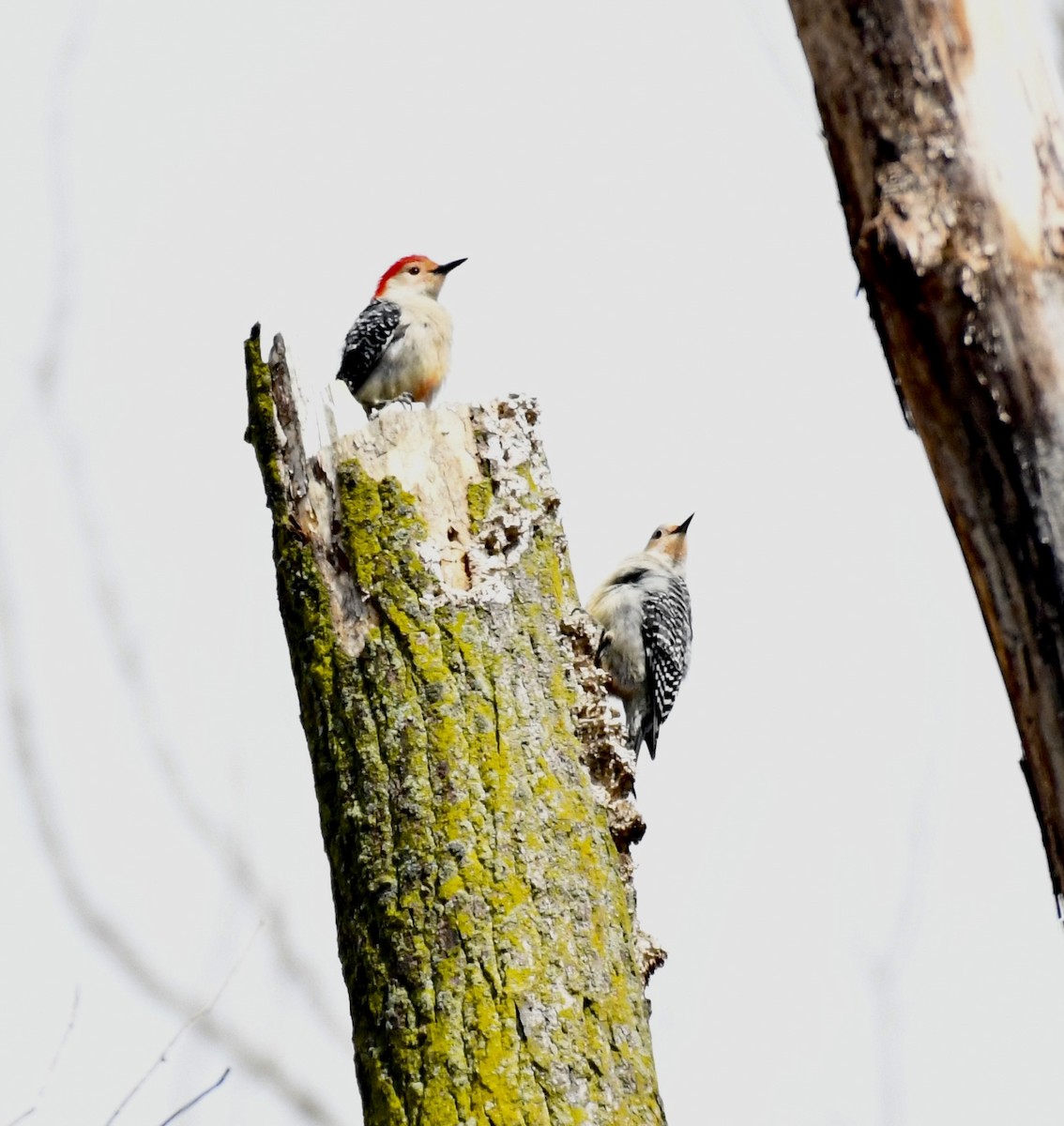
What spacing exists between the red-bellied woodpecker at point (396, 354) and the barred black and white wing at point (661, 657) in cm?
185

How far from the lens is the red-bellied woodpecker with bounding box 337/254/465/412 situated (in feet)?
25.6

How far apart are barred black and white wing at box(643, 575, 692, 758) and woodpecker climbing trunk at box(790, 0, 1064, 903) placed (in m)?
4.75

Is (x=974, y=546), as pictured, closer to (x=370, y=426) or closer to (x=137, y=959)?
(x=370, y=426)

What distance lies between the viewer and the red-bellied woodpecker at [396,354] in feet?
25.6

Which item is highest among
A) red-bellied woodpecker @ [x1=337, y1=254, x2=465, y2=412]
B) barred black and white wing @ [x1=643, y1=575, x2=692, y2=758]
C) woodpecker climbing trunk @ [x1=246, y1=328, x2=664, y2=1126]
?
red-bellied woodpecker @ [x1=337, y1=254, x2=465, y2=412]

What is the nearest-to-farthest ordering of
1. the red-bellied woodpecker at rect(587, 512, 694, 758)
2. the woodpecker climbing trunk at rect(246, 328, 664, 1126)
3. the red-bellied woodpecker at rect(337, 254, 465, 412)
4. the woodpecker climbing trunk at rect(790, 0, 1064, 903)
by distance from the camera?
1. the woodpecker climbing trunk at rect(790, 0, 1064, 903)
2. the woodpecker climbing trunk at rect(246, 328, 664, 1126)
3. the red-bellied woodpecker at rect(587, 512, 694, 758)
4. the red-bellied woodpecker at rect(337, 254, 465, 412)

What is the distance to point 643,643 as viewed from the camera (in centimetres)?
679

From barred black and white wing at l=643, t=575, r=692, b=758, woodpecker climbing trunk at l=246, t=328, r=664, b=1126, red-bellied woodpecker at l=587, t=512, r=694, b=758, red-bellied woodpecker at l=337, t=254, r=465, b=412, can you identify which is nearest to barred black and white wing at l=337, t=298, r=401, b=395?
red-bellied woodpecker at l=337, t=254, r=465, b=412

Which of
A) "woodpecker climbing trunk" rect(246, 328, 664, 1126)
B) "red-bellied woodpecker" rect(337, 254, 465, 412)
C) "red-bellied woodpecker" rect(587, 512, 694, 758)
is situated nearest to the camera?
"woodpecker climbing trunk" rect(246, 328, 664, 1126)

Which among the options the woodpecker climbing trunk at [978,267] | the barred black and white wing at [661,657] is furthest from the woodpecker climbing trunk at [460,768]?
the barred black and white wing at [661,657]

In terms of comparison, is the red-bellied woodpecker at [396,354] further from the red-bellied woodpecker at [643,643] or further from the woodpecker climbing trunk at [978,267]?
the woodpecker climbing trunk at [978,267]

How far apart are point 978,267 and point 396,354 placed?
235 inches

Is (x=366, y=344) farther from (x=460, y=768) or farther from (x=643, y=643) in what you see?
(x=460, y=768)

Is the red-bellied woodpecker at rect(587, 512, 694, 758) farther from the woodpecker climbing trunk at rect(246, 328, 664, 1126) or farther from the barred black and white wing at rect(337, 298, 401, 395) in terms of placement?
the woodpecker climbing trunk at rect(246, 328, 664, 1126)
